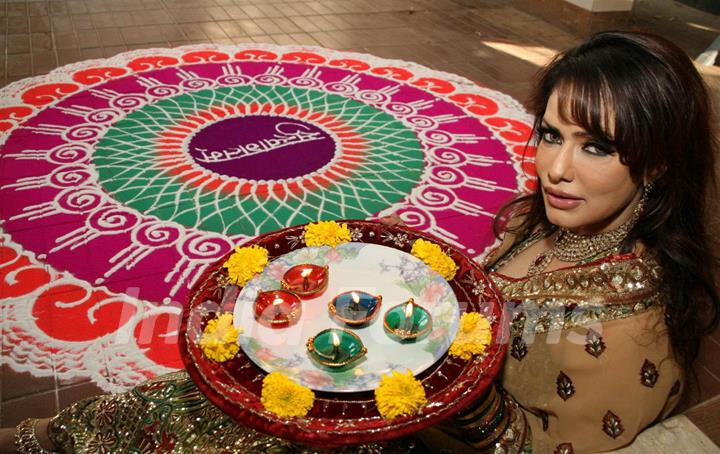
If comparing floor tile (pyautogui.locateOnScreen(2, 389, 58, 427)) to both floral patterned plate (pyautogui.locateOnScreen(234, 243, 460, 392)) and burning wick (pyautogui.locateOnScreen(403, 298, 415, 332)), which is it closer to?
floral patterned plate (pyautogui.locateOnScreen(234, 243, 460, 392))

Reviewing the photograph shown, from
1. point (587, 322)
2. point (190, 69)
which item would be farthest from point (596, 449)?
point (190, 69)

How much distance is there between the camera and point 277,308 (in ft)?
4.48

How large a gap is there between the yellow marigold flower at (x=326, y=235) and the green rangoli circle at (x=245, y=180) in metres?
1.44

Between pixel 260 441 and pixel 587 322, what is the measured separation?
0.80 metres

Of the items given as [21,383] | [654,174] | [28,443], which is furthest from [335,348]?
[21,383]

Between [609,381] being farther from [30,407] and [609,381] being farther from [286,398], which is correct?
[30,407]

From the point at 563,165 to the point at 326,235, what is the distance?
0.61m

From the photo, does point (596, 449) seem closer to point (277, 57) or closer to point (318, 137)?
point (318, 137)

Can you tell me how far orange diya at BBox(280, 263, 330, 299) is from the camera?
1.44m

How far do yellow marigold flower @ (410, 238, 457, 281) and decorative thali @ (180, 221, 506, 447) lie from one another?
0.03 m

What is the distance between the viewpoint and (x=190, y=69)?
477 cm

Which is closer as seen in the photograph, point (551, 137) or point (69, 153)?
point (551, 137)

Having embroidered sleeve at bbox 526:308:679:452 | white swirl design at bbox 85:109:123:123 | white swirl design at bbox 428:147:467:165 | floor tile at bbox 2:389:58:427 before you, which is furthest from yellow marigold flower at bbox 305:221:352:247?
white swirl design at bbox 85:109:123:123

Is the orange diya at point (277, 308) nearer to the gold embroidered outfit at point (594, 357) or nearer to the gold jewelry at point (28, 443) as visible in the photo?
the gold embroidered outfit at point (594, 357)
